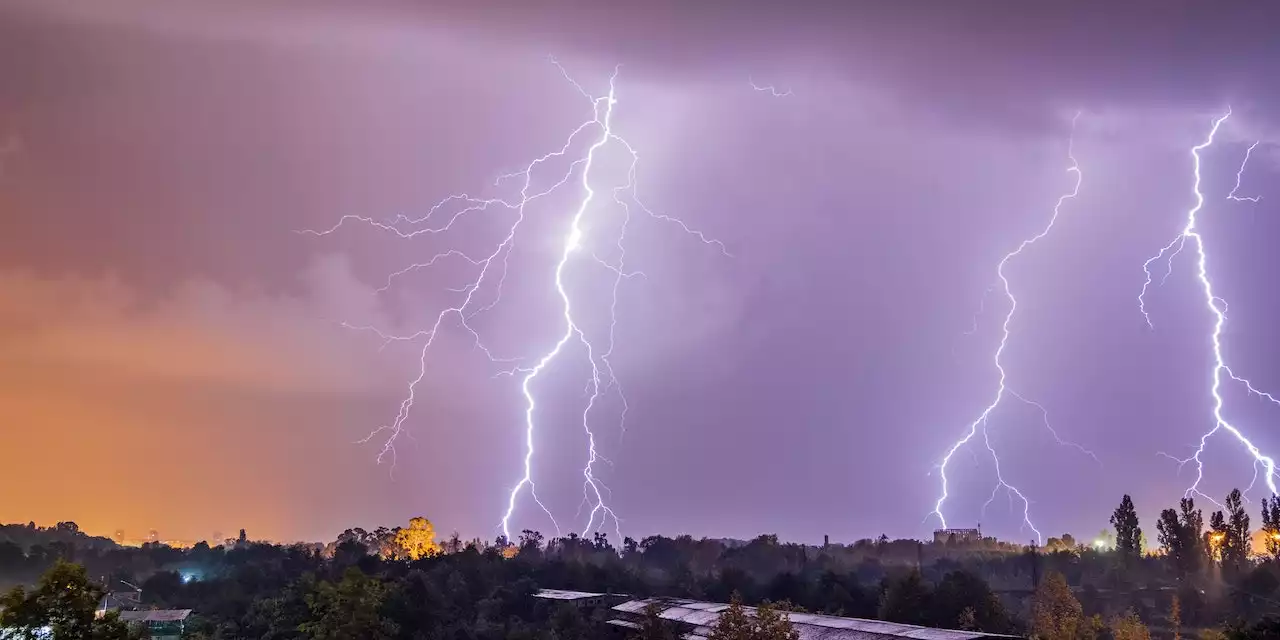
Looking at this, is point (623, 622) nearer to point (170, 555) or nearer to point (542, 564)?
point (542, 564)

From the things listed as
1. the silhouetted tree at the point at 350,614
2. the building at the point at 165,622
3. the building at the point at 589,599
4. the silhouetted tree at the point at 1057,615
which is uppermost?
the silhouetted tree at the point at 1057,615

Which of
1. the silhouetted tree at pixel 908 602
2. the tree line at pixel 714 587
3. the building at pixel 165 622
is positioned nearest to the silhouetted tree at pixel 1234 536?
the tree line at pixel 714 587

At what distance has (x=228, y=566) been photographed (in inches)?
3834

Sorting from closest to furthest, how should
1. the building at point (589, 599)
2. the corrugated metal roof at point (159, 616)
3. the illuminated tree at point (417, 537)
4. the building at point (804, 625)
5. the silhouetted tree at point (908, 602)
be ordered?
the building at point (804, 625) → the silhouetted tree at point (908, 602) → the building at point (589, 599) → the corrugated metal roof at point (159, 616) → the illuminated tree at point (417, 537)

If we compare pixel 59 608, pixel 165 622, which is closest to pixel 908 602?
pixel 59 608

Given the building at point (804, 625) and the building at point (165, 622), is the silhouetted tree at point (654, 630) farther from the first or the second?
the building at point (165, 622)

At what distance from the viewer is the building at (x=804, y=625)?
3097 cm

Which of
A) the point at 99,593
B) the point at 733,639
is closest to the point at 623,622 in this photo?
the point at 733,639

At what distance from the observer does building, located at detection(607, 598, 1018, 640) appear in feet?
102

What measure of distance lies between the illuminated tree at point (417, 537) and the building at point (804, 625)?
195 ft

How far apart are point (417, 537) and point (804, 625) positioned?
78138mm

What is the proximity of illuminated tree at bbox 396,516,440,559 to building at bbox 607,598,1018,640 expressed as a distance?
5948 cm

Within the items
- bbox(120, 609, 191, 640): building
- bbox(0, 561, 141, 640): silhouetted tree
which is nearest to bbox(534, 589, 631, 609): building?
bbox(120, 609, 191, 640): building

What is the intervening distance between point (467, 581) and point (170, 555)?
6797 centimetres
